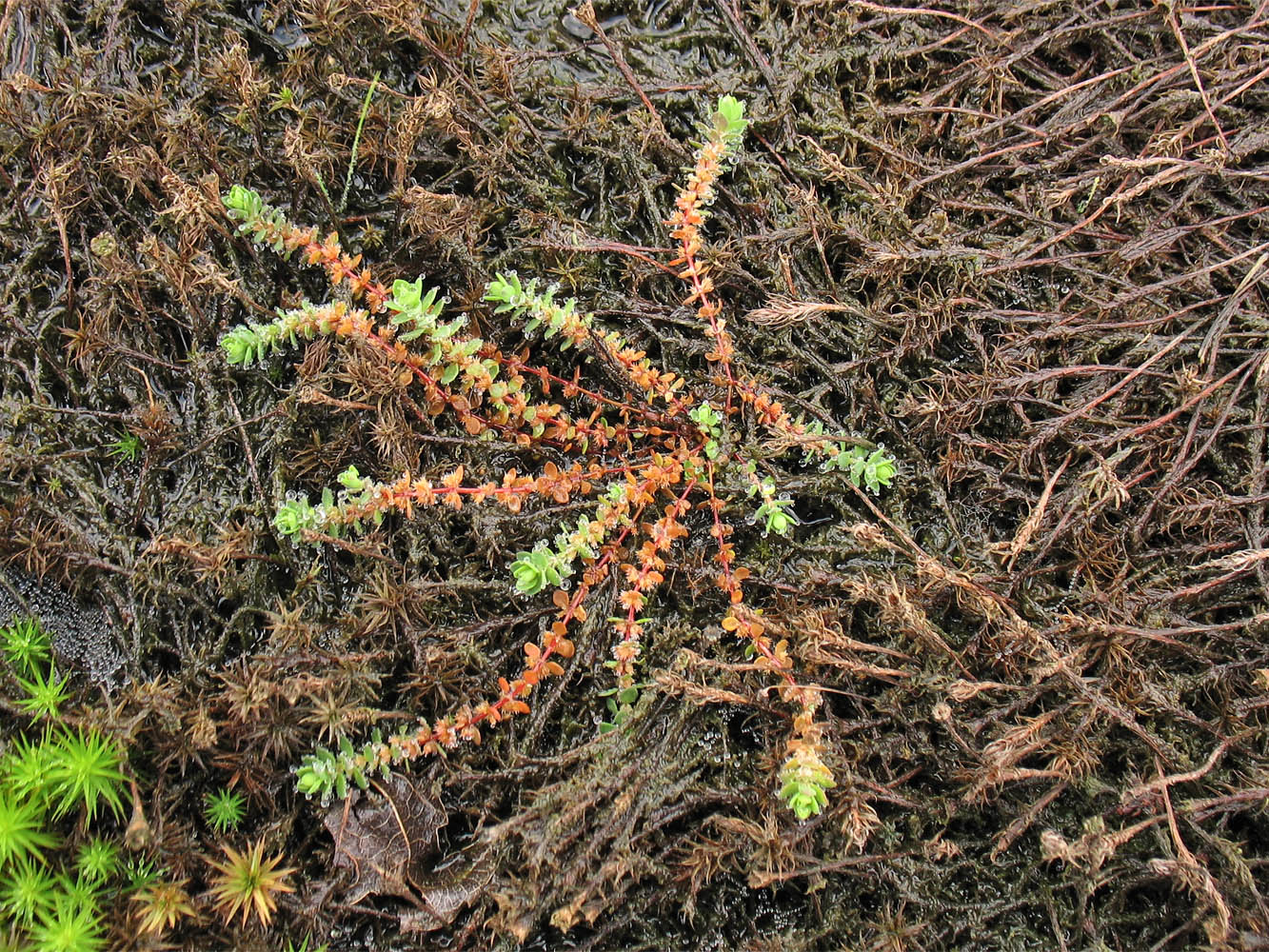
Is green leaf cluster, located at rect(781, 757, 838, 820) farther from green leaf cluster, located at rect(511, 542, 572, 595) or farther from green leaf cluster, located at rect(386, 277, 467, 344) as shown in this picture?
green leaf cluster, located at rect(386, 277, 467, 344)

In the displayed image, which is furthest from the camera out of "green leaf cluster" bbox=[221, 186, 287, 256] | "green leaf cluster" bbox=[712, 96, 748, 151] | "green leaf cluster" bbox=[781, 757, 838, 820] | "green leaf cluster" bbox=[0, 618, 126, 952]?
"green leaf cluster" bbox=[712, 96, 748, 151]

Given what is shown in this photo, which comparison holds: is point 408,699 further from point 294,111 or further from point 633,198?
point 294,111

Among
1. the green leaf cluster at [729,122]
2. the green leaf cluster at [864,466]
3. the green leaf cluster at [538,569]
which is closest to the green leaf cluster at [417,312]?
the green leaf cluster at [538,569]

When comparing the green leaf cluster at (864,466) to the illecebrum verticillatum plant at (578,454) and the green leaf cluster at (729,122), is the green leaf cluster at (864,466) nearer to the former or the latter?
the illecebrum verticillatum plant at (578,454)

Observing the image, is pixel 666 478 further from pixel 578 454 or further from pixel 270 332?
pixel 270 332

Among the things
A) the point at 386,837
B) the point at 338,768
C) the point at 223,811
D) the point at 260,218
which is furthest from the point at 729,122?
the point at 223,811

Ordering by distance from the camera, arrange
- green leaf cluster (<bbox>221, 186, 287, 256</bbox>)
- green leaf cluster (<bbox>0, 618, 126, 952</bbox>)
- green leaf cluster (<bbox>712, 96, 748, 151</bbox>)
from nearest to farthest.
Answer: green leaf cluster (<bbox>0, 618, 126, 952</bbox>) → green leaf cluster (<bbox>221, 186, 287, 256</bbox>) → green leaf cluster (<bbox>712, 96, 748, 151</bbox>)

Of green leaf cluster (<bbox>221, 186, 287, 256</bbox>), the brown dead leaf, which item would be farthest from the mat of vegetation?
green leaf cluster (<bbox>221, 186, 287, 256</bbox>)
